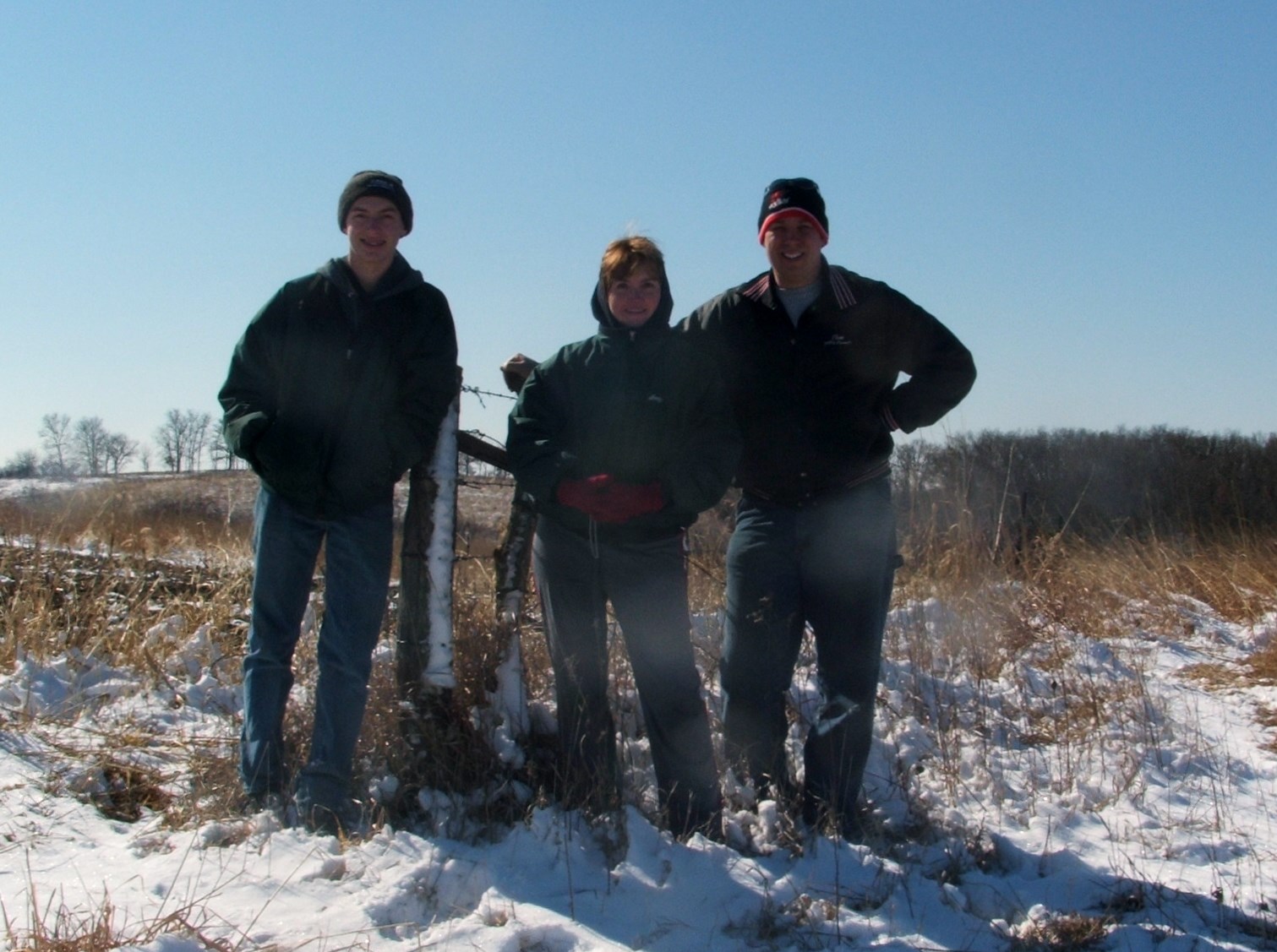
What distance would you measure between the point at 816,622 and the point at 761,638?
0.20 meters

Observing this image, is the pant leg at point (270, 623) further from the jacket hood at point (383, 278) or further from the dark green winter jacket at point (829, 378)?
the dark green winter jacket at point (829, 378)

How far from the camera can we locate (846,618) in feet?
12.1

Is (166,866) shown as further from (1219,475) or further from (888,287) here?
(1219,475)

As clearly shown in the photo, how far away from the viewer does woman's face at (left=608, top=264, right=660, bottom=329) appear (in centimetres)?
364

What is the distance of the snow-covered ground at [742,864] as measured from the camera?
3.02 metres

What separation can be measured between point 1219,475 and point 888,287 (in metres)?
9.47

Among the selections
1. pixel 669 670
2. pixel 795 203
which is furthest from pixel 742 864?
pixel 795 203

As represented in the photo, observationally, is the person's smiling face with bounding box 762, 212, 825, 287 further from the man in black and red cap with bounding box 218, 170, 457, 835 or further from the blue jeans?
the blue jeans

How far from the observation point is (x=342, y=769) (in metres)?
3.74

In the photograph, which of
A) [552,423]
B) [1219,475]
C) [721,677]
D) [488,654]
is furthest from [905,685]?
[1219,475]

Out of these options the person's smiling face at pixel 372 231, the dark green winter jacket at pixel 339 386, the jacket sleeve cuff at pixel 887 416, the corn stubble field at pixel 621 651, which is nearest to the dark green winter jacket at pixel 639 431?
the dark green winter jacket at pixel 339 386

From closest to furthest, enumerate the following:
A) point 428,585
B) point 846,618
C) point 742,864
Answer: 1. point 742,864
2. point 846,618
3. point 428,585

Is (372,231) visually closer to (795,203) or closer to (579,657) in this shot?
(795,203)

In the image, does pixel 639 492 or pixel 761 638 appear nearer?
pixel 639 492
